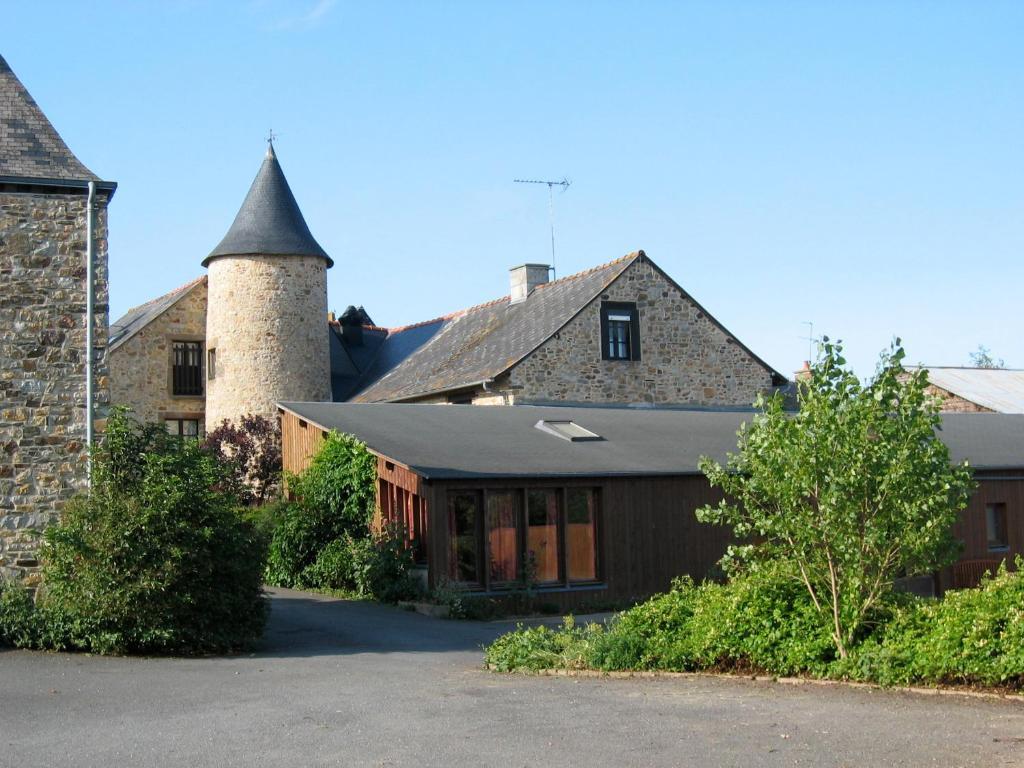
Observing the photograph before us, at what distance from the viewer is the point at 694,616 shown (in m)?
12.5

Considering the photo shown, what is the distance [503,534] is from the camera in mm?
20094

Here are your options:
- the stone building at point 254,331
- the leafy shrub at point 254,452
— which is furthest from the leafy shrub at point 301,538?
the stone building at point 254,331

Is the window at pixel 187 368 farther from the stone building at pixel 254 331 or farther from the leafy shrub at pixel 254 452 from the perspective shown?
the leafy shrub at pixel 254 452

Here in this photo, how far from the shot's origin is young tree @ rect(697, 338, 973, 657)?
37.0 feet

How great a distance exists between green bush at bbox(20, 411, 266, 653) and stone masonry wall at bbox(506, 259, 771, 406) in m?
15.3

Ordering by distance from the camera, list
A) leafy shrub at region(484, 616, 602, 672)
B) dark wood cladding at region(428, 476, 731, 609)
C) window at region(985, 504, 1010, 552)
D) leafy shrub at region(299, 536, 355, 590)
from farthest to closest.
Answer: window at region(985, 504, 1010, 552) → leafy shrub at region(299, 536, 355, 590) → dark wood cladding at region(428, 476, 731, 609) → leafy shrub at region(484, 616, 602, 672)

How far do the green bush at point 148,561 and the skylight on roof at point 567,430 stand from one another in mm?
9542

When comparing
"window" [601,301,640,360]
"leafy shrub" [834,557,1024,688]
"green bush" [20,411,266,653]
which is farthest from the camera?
"window" [601,301,640,360]

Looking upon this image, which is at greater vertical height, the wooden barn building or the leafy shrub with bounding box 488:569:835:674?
the wooden barn building

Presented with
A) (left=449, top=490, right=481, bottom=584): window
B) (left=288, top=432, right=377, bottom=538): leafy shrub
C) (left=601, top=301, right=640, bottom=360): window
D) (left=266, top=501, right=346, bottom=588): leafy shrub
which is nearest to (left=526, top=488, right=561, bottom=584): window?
(left=449, top=490, right=481, bottom=584): window

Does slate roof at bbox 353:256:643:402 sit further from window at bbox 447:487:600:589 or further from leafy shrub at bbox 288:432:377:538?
window at bbox 447:487:600:589

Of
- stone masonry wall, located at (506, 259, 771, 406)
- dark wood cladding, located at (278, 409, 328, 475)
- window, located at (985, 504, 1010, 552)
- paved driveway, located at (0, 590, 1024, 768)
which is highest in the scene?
stone masonry wall, located at (506, 259, 771, 406)

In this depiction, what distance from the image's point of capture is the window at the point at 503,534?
1991 centimetres

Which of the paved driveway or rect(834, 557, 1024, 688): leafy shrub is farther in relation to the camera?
rect(834, 557, 1024, 688): leafy shrub
